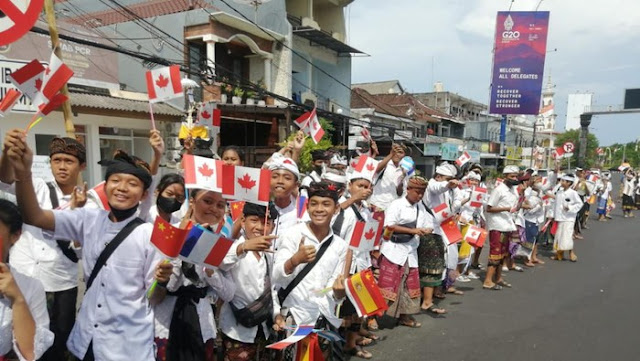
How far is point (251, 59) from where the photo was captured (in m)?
15.7

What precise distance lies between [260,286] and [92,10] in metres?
17.8

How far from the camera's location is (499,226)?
20.9 ft

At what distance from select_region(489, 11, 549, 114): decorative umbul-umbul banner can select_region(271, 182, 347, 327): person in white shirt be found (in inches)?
729

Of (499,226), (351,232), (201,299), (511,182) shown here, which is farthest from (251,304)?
(511,182)

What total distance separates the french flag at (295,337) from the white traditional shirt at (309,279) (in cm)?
5

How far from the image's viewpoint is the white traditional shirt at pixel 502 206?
6.38 metres

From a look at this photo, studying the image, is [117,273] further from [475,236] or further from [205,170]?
[475,236]

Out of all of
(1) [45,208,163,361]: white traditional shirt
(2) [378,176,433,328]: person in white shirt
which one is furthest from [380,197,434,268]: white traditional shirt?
(1) [45,208,163,361]: white traditional shirt

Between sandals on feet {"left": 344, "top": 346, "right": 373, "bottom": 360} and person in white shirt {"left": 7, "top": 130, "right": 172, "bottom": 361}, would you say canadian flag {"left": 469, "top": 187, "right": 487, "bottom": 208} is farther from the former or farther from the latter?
person in white shirt {"left": 7, "top": 130, "right": 172, "bottom": 361}

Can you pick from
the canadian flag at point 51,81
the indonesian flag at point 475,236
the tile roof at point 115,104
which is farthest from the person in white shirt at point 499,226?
the tile roof at point 115,104

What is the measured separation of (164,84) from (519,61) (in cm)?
1875

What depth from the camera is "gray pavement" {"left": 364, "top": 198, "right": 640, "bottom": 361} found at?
4230 millimetres

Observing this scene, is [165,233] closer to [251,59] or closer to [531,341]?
[531,341]

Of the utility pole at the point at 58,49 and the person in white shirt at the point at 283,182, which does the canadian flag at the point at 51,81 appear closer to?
the utility pole at the point at 58,49
